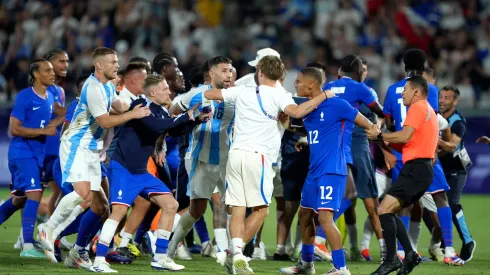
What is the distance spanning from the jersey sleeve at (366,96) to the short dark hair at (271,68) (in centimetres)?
169

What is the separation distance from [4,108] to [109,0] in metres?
4.87

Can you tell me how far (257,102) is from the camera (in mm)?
9828

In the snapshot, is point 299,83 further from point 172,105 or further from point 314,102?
point 172,105

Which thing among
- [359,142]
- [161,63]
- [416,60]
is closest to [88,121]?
[161,63]

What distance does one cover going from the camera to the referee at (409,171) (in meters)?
Answer: 9.85

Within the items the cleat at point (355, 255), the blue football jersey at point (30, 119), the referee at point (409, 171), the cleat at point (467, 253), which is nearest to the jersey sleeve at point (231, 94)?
the referee at point (409, 171)

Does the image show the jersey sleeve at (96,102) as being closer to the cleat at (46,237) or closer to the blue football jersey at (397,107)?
the cleat at (46,237)

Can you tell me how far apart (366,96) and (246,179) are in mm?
2296

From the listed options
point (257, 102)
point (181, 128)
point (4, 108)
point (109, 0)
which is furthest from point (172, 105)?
point (109, 0)

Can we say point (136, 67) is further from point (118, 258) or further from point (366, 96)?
point (366, 96)

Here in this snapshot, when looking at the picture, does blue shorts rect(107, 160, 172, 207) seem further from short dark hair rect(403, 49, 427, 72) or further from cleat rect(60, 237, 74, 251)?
short dark hair rect(403, 49, 427, 72)

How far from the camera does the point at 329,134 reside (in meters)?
9.84

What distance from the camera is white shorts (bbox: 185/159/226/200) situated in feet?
35.1

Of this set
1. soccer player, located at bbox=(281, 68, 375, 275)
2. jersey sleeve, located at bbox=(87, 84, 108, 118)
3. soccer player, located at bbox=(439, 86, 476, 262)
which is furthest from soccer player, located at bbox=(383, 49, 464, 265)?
jersey sleeve, located at bbox=(87, 84, 108, 118)
